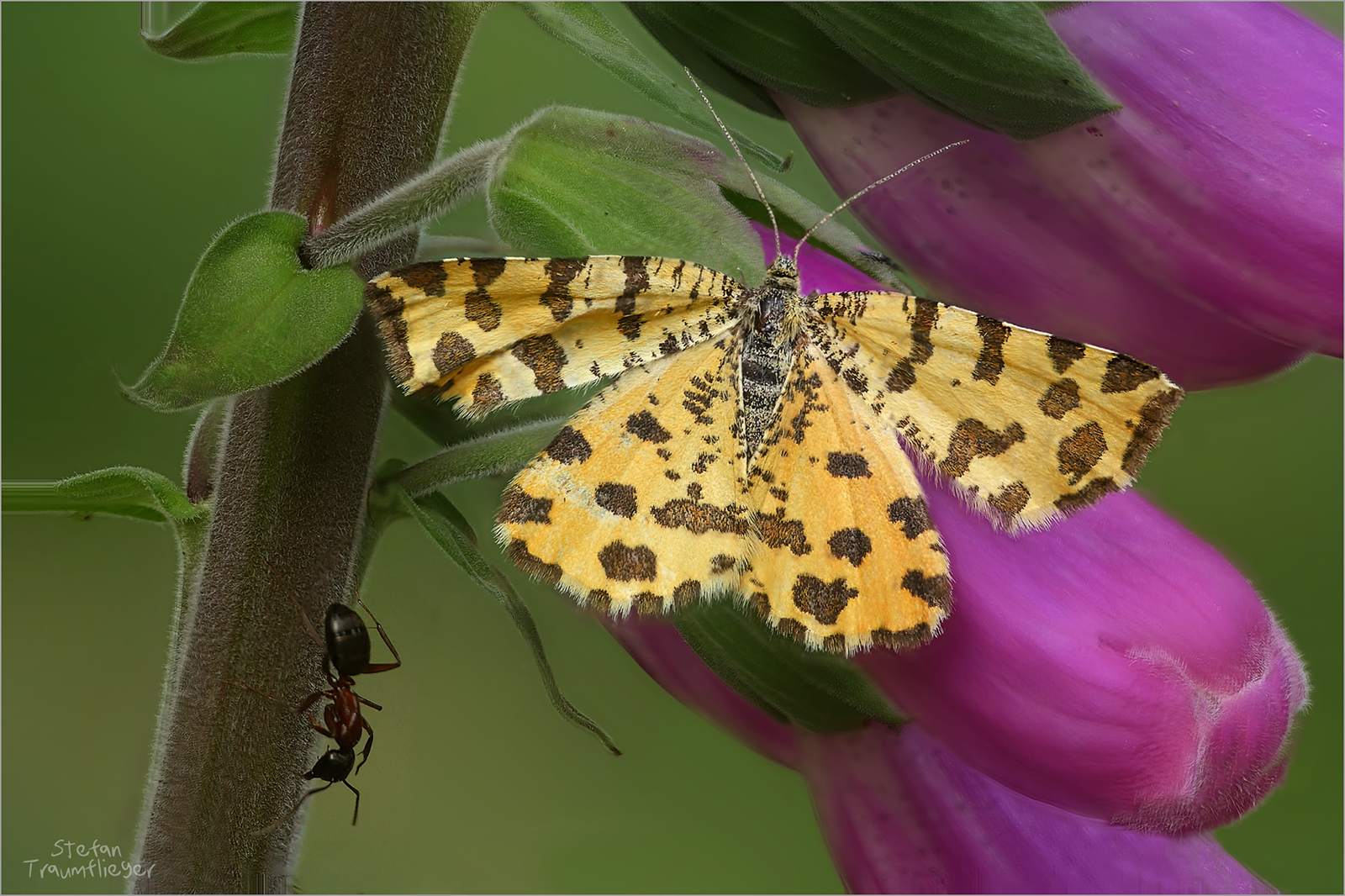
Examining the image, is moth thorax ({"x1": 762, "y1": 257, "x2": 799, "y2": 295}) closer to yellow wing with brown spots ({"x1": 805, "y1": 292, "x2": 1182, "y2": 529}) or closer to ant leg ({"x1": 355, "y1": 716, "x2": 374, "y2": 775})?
yellow wing with brown spots ({"x1": 805, "y1": 292, "x2": 1182, "y2": 529})

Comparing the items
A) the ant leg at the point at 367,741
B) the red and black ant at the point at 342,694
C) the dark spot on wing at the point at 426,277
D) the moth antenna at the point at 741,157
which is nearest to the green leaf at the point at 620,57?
the moth antenna at the point at 741,157

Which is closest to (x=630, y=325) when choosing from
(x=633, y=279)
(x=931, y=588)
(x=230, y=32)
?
(x=633, y=279)

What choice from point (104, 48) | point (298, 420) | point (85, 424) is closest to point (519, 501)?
point (298, 420)

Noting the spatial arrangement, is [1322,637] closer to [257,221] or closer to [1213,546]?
[1213,546]

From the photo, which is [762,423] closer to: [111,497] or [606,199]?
[606,199]

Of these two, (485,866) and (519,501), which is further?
(485,866)

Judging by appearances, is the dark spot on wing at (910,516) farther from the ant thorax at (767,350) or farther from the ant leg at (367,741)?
the ant leg at (367,741)

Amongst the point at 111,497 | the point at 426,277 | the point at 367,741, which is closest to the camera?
the point at 426,277

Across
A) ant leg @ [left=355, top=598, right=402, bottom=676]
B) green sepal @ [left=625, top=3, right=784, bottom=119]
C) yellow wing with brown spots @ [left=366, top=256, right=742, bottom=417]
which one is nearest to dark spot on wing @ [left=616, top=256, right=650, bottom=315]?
yellow wing with brown spots @ [left=366, top=256, right=742, bottom=417]
